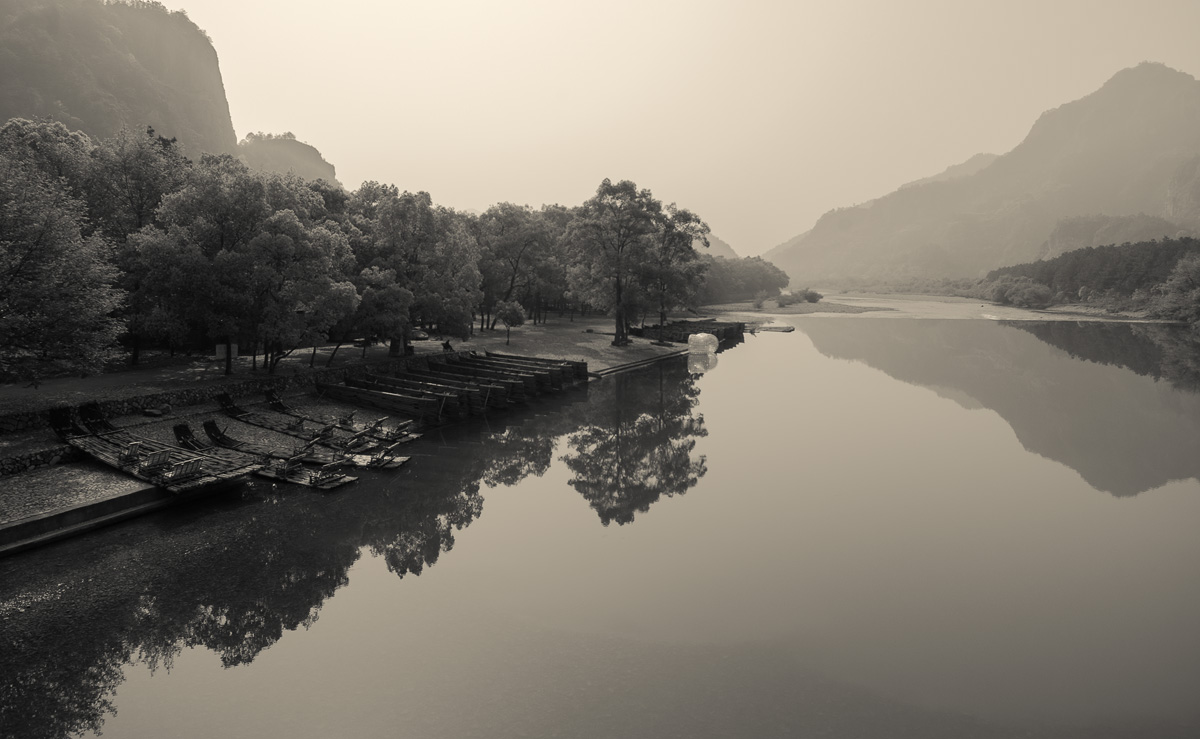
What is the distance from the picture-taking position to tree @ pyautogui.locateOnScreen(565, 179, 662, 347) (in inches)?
2179

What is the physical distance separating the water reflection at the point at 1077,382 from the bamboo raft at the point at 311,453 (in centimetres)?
2586

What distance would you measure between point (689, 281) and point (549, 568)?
50.9 meters

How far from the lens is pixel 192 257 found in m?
26.8

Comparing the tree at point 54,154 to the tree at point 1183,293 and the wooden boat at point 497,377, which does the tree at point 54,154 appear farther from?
the tree at point 1183,293

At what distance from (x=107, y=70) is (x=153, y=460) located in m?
192

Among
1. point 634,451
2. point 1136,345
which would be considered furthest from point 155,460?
point 1136,345

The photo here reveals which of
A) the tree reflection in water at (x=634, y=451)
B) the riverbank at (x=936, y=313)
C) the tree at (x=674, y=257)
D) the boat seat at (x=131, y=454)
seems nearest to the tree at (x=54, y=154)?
the boat seat at (x=131, y=454)

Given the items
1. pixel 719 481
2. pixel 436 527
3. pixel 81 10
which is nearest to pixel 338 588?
pixel 436 527

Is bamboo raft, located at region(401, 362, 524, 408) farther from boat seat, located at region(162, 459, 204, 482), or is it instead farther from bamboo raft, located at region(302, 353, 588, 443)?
boat seat, located at region(162, 459, 204, 482)

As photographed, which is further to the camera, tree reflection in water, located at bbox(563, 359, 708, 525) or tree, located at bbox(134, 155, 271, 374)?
tree, located at bbox(134, 155, 271, 374)

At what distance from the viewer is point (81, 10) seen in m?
156

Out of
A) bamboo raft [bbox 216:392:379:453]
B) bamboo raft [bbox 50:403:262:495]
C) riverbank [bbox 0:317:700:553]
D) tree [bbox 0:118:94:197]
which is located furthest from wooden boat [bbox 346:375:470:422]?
tree [bbox 0:118:94:197]

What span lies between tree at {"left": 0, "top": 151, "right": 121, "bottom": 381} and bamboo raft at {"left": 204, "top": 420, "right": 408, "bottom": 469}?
553 centimetres

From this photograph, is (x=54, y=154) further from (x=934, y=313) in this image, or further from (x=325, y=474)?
(x=934, y=313)
